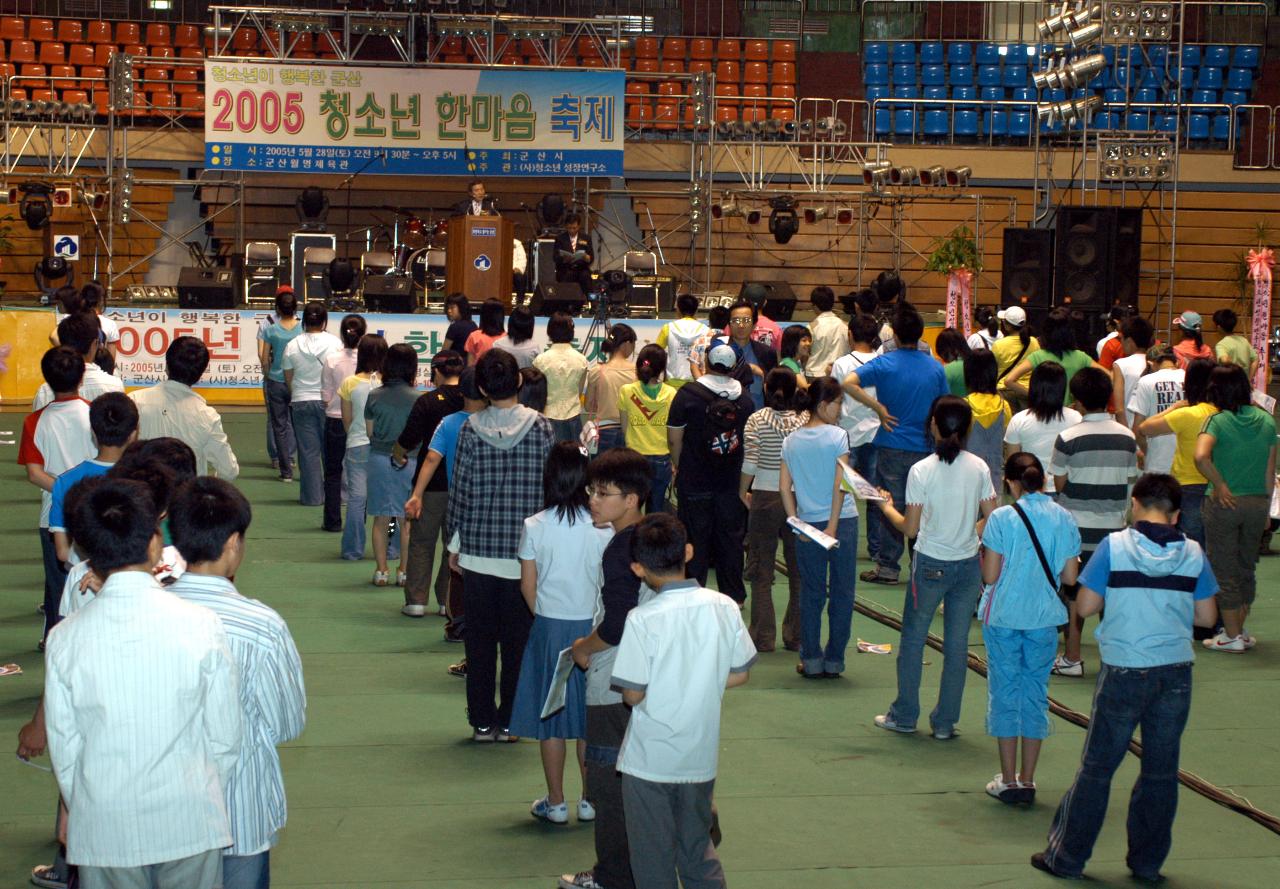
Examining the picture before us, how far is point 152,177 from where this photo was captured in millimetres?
23500

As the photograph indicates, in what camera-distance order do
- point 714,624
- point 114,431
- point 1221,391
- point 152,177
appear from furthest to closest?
point 152,177
point 1221,391
point 114,431
point 714,624

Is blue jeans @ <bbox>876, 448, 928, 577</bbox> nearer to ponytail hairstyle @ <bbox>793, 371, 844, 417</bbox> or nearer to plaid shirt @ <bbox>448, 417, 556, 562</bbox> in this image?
ponytail hairstyle @ <bbox>793, 371, 844, 417</bbox>

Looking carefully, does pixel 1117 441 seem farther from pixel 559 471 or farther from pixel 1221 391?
pixel 559 471

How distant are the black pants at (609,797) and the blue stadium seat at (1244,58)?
24.4m

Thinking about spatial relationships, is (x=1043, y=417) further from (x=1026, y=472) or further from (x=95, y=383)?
(x=95, y=383)

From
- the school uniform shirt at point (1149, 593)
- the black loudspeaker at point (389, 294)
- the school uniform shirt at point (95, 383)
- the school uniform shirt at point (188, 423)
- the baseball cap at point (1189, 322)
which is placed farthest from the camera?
the black loudspeaker at point (389, 294)

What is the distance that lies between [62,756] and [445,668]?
4.61 m

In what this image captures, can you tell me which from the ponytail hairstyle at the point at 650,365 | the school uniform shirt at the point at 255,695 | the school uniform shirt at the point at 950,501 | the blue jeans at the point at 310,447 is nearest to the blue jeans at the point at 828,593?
the school uniform shirt at the point at 950,501

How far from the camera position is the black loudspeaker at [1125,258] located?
57.9 ft

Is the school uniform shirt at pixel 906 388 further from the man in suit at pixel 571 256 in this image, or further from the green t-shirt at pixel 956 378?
the man in suit at pixel 571 256

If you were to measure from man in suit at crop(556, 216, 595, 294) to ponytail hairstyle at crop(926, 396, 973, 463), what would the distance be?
12747mm

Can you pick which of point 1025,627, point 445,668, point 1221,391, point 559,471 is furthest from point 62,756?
point 1221,391

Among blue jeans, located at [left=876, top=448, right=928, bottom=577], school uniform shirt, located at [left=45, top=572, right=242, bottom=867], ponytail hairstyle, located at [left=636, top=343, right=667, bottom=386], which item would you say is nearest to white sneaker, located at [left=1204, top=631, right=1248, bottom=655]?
blue jeans, located at [left=876, top=448, right=928, bottom=577]

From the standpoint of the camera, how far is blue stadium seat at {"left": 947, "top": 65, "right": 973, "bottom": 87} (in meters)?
26.1
